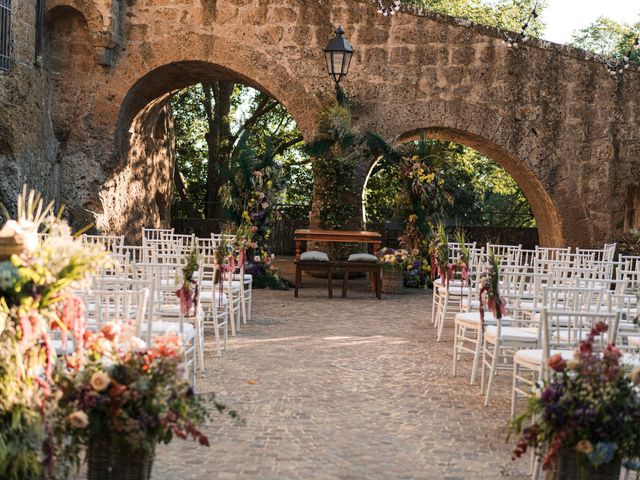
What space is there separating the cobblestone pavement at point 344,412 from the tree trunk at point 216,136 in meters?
11.1

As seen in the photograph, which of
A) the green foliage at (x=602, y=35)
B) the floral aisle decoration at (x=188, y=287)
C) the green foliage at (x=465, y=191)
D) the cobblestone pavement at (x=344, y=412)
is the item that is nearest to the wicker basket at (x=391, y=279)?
the green foliage at (x=465, y=191)

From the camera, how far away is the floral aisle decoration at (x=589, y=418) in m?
3.68

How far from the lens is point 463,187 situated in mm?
21156

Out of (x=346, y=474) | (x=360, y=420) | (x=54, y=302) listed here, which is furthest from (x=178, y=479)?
(x=360, y=420)

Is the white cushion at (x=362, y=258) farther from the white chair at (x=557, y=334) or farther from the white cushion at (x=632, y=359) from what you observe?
the white cushion at (x=632, y=359)

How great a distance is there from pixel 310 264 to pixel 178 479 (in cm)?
800

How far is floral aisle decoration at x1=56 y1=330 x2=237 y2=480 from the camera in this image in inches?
140

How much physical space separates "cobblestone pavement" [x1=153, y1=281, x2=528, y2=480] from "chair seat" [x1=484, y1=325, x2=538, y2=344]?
467 mm

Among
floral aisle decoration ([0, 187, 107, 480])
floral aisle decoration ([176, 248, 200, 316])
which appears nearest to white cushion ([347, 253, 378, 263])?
floral aisle decoration ([176, 248, 200, 316])

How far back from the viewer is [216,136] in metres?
20.8

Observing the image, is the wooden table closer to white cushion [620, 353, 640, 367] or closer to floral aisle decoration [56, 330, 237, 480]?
white cushion [620, 353, 640, 367]

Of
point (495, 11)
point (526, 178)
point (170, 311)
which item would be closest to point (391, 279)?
point (526, 178)

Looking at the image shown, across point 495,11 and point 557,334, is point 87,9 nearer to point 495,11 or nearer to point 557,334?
point 557,334

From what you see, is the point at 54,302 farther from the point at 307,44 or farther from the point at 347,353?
the point at 307,44
